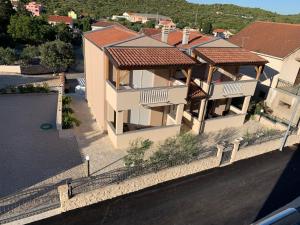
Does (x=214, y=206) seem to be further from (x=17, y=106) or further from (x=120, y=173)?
(x=17, y=106)

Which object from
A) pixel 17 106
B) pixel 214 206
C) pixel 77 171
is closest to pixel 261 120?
pixel 214 206

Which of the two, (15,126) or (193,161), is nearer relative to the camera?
(193,161)

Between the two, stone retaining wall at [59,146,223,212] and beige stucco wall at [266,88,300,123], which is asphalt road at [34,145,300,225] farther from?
beige stucco wall at [266,88,300,123]

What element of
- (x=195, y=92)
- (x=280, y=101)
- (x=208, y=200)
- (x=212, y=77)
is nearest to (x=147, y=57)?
(x=195, y=92)

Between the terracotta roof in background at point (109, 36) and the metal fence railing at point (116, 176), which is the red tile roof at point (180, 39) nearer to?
the terracotta roof in background at point (109, 36)

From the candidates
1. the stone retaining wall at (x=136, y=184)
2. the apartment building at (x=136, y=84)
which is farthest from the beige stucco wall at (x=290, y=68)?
the stone retaining wall at (x=136, y=184)

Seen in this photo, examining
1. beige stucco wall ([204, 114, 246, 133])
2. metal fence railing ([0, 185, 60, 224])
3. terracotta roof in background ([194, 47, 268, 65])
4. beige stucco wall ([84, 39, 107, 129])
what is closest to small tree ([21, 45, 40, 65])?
beige stucco wall ([84, 39, 107, 129])
